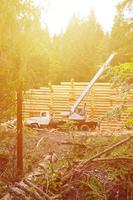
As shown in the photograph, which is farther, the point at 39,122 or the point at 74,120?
the point at 39,122

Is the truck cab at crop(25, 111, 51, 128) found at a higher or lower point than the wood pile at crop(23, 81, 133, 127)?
lower

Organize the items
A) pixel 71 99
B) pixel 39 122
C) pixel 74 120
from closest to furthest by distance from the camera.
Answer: pixel 74 120 < pixel 39 122 < pixel 71 99

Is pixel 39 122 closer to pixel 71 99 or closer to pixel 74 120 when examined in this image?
pixel 74 120

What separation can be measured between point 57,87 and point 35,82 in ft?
48.2

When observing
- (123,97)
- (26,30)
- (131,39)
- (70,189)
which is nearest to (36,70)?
(26,30)

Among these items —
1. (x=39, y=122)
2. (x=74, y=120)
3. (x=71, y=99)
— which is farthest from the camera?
(x=71, y=99)

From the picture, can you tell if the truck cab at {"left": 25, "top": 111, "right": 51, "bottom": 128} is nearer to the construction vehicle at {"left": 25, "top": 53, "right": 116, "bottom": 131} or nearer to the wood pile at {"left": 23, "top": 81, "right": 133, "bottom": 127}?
the construction vehicle at {"left": 25, "top": 53, "right": 116, "bottom": 131}

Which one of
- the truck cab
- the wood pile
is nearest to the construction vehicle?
the truck cab

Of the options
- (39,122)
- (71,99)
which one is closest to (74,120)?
(39,122)

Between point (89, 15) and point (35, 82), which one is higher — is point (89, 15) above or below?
above

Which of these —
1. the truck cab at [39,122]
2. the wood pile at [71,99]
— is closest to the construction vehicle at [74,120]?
the truck cab at [39,122]

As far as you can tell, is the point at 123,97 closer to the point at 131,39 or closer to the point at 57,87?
the point at 131,39

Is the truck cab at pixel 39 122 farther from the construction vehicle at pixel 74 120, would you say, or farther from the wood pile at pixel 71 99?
the wood pile at pixel 71 99

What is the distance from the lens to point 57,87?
80.3 ft
